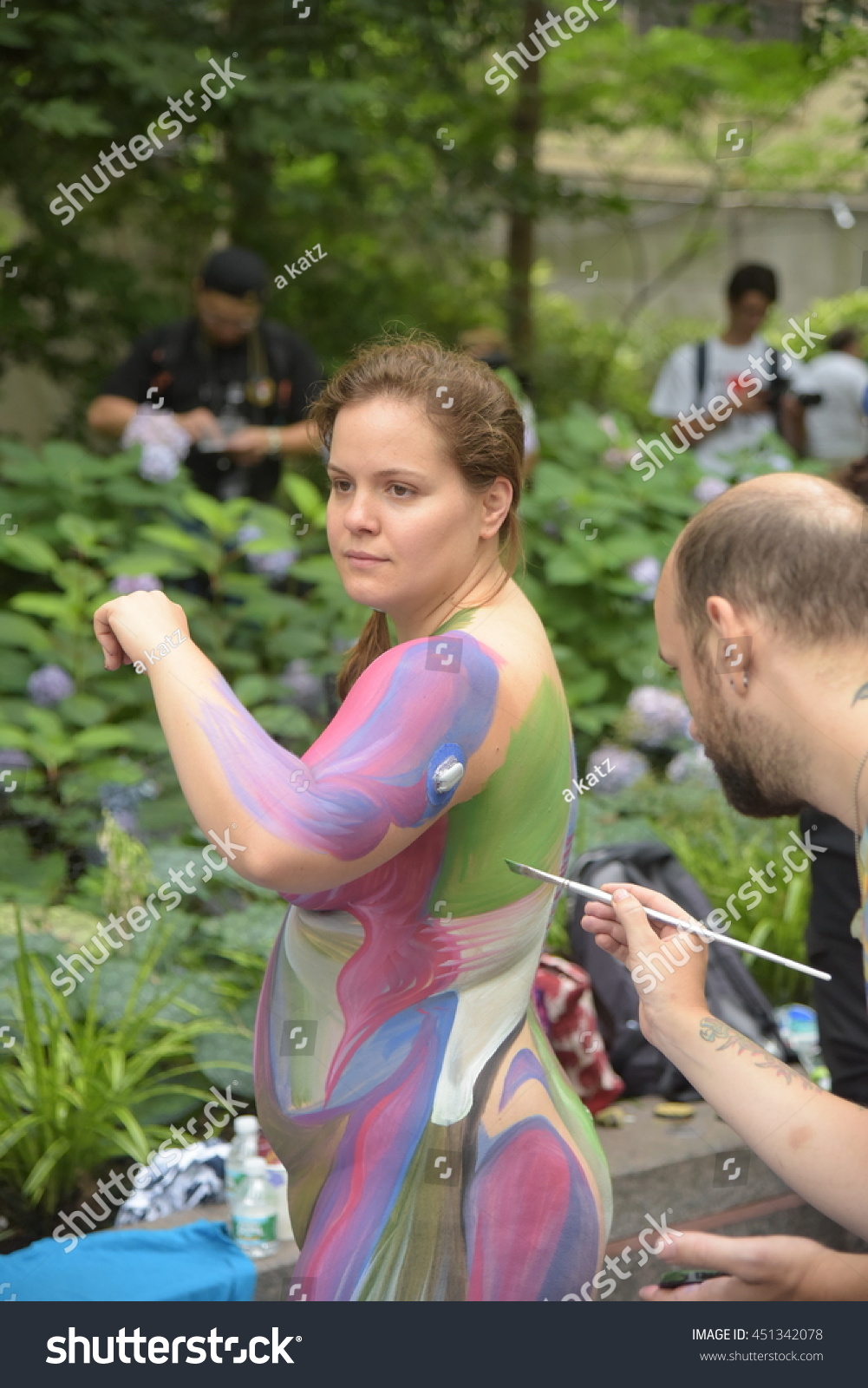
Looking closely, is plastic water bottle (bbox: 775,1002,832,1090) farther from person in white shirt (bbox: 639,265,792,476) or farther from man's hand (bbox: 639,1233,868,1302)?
person in white shirt (bbox: 639,265,792,476)

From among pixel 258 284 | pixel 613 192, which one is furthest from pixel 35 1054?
pixel 613 192

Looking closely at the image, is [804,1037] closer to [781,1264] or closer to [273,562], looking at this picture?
[273,562]

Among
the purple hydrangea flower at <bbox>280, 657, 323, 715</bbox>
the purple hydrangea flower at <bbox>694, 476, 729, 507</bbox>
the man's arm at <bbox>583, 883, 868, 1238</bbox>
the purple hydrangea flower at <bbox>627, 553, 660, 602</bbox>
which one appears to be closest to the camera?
the man's arm at <bbox>583, 883, 868, 1238</bbox>

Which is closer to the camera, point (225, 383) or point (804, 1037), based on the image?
point (804, 1037)

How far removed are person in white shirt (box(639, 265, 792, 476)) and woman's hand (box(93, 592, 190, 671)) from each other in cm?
492

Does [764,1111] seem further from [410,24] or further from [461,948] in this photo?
[410,24]

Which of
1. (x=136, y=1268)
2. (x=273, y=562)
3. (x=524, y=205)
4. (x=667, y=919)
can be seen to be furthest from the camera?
(x=524, y=205)

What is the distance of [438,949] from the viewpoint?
5.18 ft

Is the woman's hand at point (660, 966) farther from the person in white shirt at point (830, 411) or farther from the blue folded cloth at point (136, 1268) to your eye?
the person in white shirt at point (830, 411)

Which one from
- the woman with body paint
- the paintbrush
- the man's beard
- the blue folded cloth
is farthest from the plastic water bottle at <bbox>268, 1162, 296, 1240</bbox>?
the man's beard

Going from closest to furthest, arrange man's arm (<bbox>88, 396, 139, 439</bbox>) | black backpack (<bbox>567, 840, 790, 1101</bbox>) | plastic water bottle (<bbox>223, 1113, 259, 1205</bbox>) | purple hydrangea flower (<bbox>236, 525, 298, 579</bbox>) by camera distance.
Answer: plastic water bottle (<bbox>223, 1113, 259, 1205</bbox>)
black backpack (<bbox>567, 840, 790, 1101</bbox>)
purple hydrangea flower (<bbox>236, 525, 298, 579</bbox>)
man's arm (<bbox>88, 396, 139, 439</bbox>)

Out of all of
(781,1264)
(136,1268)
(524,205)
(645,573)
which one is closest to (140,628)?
(781,1264)

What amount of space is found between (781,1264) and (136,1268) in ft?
4.55

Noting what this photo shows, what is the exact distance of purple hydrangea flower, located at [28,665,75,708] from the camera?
→ 430 centimetres
